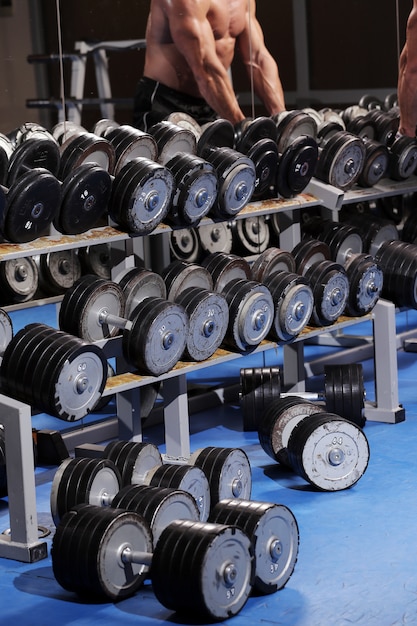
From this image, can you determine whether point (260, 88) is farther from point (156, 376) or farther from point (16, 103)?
point (156, 376)

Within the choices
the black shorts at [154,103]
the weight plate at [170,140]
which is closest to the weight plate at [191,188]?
the weight plate at [170,140]

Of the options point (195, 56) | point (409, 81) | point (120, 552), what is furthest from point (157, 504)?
point (409, 81)

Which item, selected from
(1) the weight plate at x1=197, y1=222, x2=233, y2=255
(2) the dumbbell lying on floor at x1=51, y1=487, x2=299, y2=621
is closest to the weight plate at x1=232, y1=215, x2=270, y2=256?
(1) the weight plate at x1=197, y1=222, x2=233, y2=255

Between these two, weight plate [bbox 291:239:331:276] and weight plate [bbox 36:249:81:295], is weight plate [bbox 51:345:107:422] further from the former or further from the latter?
weight plate [bbox 291:239:331:276]

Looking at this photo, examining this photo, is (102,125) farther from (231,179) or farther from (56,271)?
(231,179)

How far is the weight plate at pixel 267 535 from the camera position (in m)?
2.90

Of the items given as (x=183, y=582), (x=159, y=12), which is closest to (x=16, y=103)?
(x=159, y=12)

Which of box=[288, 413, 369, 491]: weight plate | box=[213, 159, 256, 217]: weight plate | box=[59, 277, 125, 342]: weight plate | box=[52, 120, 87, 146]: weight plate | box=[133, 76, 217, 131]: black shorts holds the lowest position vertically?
box=[288, 413, 369, 491]: weight plate

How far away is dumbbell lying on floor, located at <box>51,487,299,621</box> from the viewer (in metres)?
2.73

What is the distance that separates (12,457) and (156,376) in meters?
0.73

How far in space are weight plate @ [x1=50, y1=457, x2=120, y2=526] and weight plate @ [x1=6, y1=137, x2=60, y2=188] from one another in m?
0.98

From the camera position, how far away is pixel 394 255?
500 cm

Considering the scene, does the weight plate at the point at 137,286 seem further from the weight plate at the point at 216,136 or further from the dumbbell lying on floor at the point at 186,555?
the dumbbell lying on floor at the point at 186,555

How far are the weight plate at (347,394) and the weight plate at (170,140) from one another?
107 centimetres
